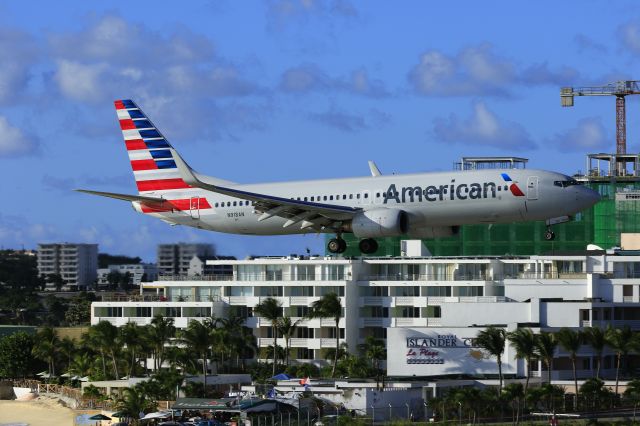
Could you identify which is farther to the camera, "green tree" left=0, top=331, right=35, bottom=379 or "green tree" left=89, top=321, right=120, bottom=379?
"green tree" left=0, top=331, right=35, bottom=379

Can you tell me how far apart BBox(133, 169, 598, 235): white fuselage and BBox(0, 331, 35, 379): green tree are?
69.3 meters

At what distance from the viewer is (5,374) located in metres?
153

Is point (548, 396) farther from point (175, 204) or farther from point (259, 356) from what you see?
point (259, 356)

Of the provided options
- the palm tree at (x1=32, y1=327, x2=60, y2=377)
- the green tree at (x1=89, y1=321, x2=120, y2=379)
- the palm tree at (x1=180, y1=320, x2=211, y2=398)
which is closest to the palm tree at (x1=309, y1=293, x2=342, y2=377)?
the palm tree at (x1=180, y1=320, x2=211, y2=398)

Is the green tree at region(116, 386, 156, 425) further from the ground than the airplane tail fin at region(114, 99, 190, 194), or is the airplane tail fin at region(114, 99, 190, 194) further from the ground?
the airplane tail fin at region(114, 99, 190, 194)

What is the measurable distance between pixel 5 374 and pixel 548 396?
243 feet

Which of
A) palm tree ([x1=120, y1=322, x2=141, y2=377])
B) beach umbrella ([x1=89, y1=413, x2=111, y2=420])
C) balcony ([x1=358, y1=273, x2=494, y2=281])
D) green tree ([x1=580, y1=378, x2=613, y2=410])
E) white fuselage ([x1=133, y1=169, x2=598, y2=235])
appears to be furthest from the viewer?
balcony ([x1=358, y1=273, x2=494, y2=281])

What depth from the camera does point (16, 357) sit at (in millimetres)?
153125

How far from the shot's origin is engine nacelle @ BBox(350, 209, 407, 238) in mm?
84812

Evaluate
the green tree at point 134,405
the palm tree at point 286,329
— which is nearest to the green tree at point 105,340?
the palm tree at point 286,329

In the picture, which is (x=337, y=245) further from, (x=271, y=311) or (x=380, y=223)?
(x=271, y=311)

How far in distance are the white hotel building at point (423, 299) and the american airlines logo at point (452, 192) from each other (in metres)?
31.1

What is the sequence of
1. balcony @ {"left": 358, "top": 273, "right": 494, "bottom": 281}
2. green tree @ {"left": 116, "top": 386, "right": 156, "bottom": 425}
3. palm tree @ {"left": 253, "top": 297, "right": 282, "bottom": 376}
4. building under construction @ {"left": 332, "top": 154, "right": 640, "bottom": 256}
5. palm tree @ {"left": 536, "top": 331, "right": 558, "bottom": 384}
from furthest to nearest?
building under construction @ {"left": 332, "top": 154, "right": 640, "bottom": 256} → balcony @ {"left": 358, "top": 273, "right": 494, "bottom": 281} → palm tree @ {"left": 253, "top": 297, "right": 282, "bottom": 376} → green tree @ {"left": 116, "top": 386, "right": 156, "bottom": 425} → palm tree @ {"left": 536, "top": 331, "right": 558, "bottom": 384}

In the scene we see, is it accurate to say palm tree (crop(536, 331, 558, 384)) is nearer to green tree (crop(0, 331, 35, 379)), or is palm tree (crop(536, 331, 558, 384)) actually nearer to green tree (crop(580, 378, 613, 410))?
green tree (crop(580, 378, 613, 410))
